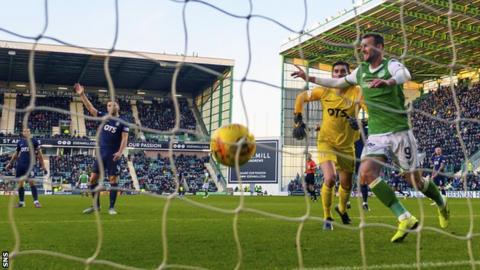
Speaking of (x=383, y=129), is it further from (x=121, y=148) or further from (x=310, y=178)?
(x=310, y=178)

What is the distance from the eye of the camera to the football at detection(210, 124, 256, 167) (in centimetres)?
377

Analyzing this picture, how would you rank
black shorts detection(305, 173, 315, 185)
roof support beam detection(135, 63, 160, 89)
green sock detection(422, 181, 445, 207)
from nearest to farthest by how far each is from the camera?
green sock detection(422, 181, 445, 207) → black shorts detection(305, 173, 315, 185) → roof support beam detection(135, 63, 160, 89)

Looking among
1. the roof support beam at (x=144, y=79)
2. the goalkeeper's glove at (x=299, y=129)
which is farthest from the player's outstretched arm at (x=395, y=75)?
the roof support beam at (x=144, y=79)

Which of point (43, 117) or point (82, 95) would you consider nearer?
point (82, 95)

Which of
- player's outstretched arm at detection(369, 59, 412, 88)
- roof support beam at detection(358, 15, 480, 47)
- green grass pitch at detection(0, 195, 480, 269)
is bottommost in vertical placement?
green grass pitch at detection(0, 195, 480, 269)

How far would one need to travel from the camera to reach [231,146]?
3.74m

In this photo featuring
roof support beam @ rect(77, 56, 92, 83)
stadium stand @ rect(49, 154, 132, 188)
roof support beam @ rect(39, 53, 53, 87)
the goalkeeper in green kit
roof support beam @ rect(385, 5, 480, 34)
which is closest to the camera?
the goalkeeper in green kit

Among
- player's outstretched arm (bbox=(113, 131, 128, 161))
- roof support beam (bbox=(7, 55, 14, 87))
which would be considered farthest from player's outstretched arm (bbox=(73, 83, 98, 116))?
roof support beam (bbox=(7, 55, 14, 87))

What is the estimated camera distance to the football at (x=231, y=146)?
3.77m

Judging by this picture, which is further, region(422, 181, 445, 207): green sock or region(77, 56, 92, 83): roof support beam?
region(77, 56, 92, 83): roof support beam

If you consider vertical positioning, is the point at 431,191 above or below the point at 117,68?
below

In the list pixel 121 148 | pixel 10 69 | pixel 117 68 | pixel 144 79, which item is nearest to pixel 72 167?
pixel 117 68

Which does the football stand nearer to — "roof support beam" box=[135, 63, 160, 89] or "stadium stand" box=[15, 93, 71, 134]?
"roof support beam" box=[135, 63, 160, 89]

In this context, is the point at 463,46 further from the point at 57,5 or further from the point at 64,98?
the point at 57,5
